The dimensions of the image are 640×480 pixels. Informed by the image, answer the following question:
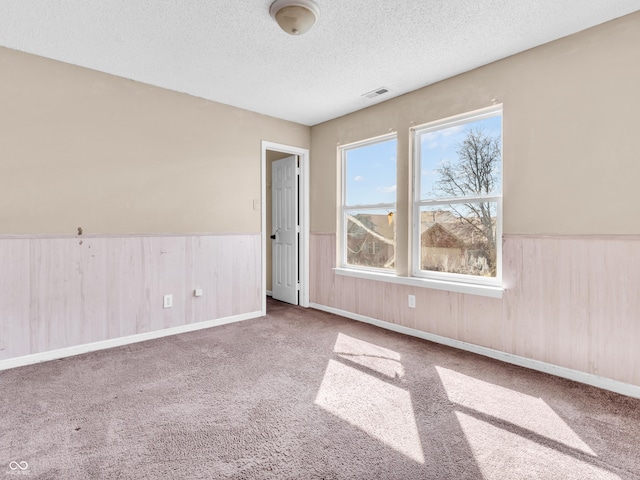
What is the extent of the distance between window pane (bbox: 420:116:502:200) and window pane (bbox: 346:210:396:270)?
22.4 inches

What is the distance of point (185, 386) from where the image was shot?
7.57ft

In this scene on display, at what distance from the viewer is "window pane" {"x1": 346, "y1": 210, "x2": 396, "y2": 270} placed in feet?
12.4

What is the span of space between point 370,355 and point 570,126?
231cm

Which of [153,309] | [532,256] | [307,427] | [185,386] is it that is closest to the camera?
[307,427]

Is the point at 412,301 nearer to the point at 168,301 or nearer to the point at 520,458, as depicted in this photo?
the point at 520,458

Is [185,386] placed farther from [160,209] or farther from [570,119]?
[570,119]

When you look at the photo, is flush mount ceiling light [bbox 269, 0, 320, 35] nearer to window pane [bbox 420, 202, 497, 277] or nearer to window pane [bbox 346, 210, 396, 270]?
window pane [bbox 420, 202, 497, 277]

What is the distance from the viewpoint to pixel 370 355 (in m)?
2.87

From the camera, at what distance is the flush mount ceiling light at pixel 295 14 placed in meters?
2.04

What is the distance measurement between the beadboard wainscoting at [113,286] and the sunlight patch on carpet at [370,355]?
1402 millimetres

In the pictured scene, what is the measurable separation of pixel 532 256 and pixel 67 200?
3.81 meters

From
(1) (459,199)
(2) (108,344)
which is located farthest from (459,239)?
(2) (108,344)

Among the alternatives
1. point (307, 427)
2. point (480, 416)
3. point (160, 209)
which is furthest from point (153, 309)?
point (480, 416)

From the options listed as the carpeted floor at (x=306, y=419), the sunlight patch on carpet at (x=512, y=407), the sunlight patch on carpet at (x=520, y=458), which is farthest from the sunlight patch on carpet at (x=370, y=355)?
the sunlight patch on carpet at (x=520, y=458)
